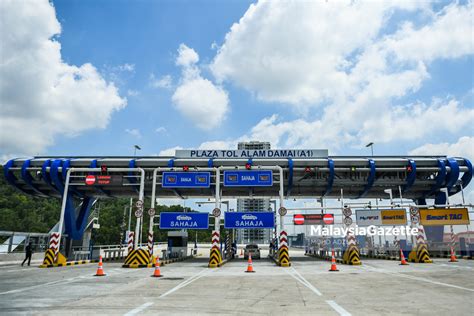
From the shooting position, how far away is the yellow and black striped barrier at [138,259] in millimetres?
20047

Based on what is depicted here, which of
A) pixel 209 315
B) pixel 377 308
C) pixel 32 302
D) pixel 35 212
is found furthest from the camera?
pixel 35 212

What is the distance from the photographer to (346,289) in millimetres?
Result: 10031

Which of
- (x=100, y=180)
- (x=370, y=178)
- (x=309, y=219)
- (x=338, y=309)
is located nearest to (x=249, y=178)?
(x=100, y=180)

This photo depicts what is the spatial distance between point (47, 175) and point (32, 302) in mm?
23991

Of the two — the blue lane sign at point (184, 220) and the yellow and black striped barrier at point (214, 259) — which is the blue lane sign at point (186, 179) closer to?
the blue lane sign at point (184, 220)

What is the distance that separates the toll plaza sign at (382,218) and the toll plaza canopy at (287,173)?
2.04 m

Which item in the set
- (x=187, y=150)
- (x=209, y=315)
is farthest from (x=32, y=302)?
(x=187, y=150)

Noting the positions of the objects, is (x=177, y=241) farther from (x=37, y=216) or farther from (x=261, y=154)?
(x=37, y=216)

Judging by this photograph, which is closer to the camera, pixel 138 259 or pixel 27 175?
pixel 138 259

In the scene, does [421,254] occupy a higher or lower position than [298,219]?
lower

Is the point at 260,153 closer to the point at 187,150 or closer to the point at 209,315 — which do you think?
the point at 187,150

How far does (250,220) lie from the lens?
23.9 metres

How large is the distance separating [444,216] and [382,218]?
5143mm

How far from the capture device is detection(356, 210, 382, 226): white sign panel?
3025cm
